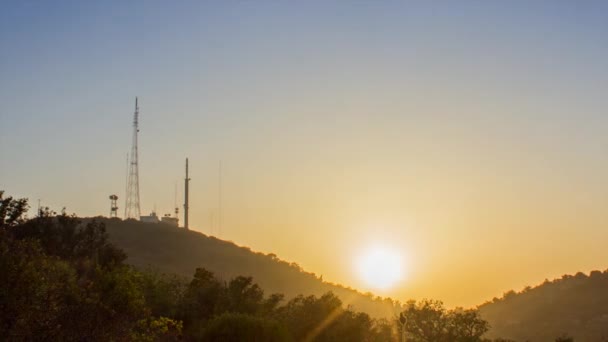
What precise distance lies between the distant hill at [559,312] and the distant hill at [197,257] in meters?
26.7

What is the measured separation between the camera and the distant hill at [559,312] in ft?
439

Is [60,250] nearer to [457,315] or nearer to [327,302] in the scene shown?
[327,302]

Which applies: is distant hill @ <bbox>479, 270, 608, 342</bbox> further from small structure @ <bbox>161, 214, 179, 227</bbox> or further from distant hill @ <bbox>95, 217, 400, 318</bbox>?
small structure @ <bbox>161, 214, 179, 227</bbox>

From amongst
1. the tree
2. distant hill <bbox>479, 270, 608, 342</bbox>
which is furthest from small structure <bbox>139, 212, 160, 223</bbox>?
the tree

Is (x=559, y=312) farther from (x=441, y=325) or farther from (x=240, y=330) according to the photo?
(x=240, y=330)

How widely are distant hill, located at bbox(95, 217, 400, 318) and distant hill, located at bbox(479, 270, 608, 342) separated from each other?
26.7m

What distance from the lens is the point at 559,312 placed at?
6289 inches

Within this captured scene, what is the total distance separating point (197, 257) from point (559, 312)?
81.4 meters

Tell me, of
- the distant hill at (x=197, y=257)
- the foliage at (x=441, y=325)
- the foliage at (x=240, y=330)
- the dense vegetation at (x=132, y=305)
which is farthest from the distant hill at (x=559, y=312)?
the foliage at (x=240, y=330)

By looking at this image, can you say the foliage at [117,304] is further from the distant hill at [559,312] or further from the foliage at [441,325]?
the distant hill at [559,312]

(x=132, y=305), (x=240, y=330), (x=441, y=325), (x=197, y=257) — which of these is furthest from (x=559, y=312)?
(x=132, y=305)

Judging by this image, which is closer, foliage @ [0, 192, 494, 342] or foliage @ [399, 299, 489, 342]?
foliage @ [0, 192, 494, 342]

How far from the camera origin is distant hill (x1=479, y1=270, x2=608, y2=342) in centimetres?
13388

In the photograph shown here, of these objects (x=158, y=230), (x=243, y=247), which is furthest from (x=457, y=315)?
(x=243, y=247)
